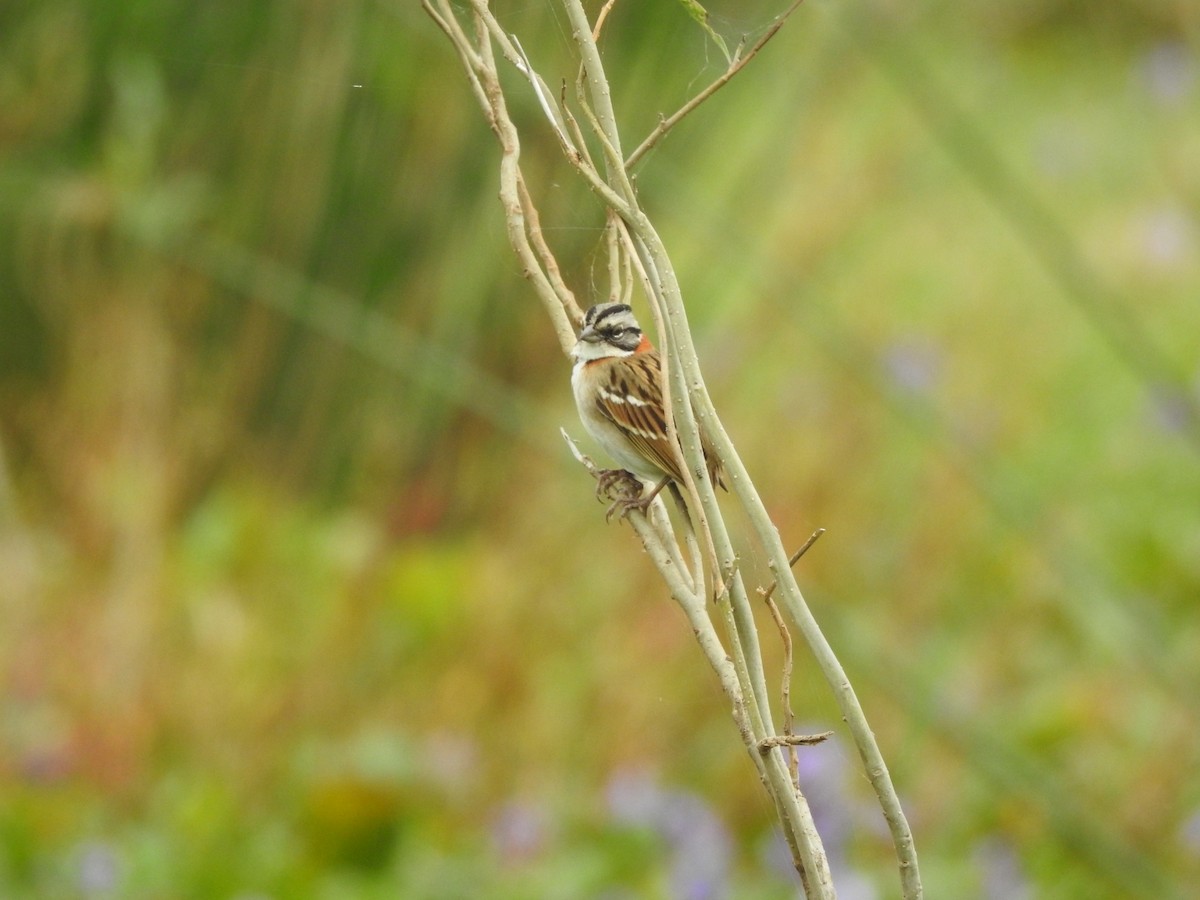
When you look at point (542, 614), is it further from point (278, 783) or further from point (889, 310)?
point (889, 310)

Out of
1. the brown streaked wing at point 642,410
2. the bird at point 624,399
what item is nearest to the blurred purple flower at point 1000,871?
the bird at point 624,399

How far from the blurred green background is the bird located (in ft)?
1.22

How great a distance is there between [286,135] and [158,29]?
18.1 inches

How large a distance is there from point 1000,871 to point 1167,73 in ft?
21.7

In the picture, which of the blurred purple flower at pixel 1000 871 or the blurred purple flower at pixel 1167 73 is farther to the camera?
the blurred purple flower at pixel 1167 73

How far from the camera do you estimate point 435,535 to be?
482 cm

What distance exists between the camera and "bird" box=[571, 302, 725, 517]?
2318mm

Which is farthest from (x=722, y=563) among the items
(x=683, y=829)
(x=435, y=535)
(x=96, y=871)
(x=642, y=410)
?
(x=435, y=535)

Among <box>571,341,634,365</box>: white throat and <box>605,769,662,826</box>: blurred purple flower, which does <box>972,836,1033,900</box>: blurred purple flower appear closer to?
<box>605,769,662,826</box>: blurred purple flower

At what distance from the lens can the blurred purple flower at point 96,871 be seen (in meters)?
3.18

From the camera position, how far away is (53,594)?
4246 mm

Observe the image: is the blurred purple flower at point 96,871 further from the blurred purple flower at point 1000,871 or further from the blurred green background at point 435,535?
→ the blurred purple flower at point 1000,871

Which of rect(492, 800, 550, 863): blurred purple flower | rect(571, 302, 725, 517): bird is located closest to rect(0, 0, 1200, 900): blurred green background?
rect(492, 800, 550, 863): blurred purple flower

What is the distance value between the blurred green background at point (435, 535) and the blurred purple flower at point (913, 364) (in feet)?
0.17
